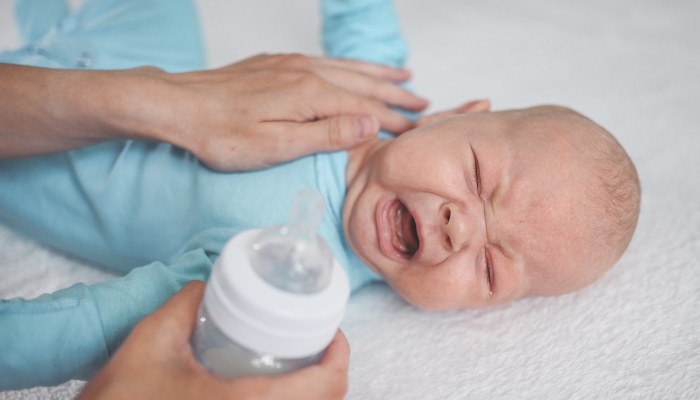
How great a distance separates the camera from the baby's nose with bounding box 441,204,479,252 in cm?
112

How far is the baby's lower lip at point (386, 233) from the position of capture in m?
1.21

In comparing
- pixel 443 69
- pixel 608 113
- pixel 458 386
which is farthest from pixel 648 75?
pixel 458 386

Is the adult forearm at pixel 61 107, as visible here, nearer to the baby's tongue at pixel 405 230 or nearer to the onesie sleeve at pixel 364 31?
the baby's tongue at pixel 405 230

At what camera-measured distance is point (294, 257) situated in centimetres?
74

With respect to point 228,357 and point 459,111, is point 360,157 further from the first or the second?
point 228,357

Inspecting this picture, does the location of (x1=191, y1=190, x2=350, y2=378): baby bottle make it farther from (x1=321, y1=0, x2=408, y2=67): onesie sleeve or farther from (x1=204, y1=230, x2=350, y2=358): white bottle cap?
(x1=321, y1=0, x2=408, y2=67): onesie sleeve

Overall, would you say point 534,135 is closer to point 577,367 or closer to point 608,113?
point 577,367

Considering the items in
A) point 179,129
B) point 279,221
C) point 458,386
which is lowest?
point 458,386

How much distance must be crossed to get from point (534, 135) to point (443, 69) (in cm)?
90

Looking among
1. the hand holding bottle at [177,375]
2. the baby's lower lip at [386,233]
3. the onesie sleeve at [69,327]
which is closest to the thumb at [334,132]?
the baby's lower lip at [386,233]

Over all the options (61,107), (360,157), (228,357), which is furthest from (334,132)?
(228,357)

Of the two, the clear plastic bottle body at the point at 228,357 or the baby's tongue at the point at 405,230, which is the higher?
the clear plastic bottle body at the point at 228,357

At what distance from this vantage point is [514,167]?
3.95 feet

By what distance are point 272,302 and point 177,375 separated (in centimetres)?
13
